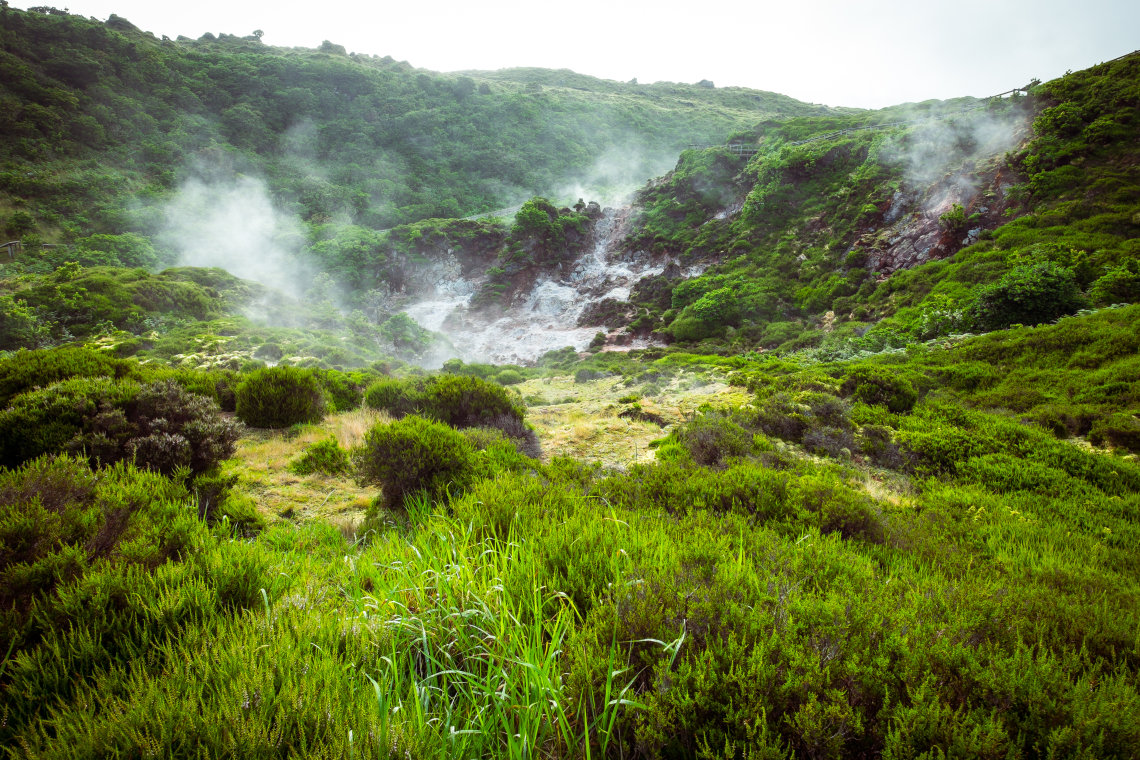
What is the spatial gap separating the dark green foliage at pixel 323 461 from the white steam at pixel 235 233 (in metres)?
31.4

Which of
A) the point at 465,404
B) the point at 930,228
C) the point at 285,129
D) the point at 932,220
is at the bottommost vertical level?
the point at 465,404

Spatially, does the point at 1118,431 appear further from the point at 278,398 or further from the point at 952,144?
the point at 952,144

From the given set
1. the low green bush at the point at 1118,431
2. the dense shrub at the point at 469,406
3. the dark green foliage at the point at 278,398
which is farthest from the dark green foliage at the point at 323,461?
the low green bush at the point at 1118,431

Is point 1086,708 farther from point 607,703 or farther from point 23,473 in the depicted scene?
point 23,473

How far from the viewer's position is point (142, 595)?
1849 mm

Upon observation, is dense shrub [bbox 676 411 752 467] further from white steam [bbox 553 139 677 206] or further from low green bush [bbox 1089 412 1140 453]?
white steam [bbox 553 139 677 206]

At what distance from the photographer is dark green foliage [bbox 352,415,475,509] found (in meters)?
4.39

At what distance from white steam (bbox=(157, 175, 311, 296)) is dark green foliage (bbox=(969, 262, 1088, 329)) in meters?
38.2

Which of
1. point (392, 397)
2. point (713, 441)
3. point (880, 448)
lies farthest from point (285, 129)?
point (880, 448)

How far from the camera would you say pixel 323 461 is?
547 centimetres

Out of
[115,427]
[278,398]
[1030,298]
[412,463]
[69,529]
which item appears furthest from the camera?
[1030,298]

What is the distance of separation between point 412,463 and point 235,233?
137 ft

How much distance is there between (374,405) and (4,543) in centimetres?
673

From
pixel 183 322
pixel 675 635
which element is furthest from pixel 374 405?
pixel 183 322
